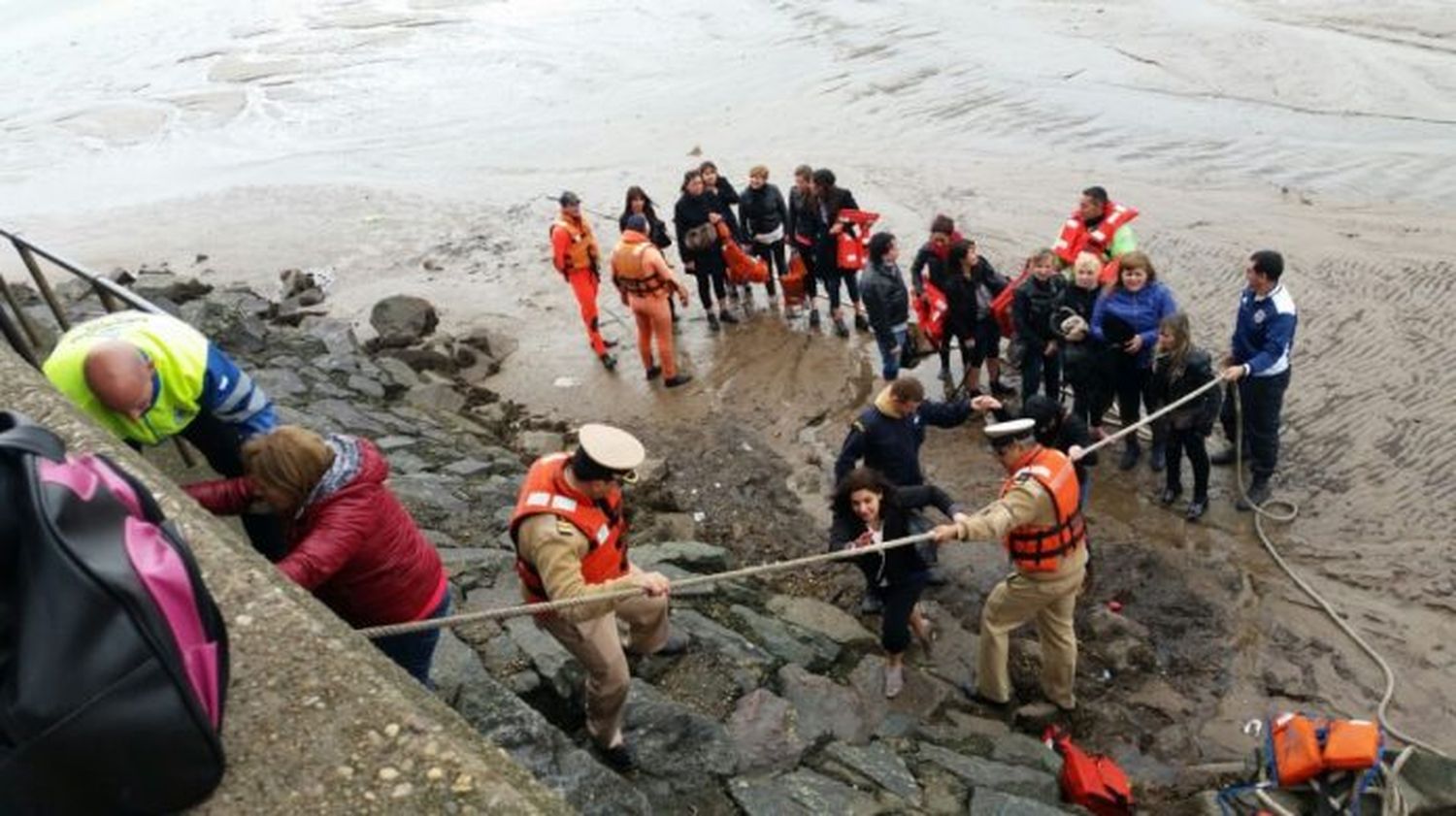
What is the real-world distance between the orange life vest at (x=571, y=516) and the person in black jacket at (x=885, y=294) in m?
4.84

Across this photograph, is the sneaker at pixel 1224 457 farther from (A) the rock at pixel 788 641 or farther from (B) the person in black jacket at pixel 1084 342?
(A) the rock at pixel 788 641

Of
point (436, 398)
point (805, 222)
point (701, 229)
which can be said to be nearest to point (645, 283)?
point (701, 229)

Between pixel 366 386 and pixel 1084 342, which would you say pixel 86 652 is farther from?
pixel 366 386

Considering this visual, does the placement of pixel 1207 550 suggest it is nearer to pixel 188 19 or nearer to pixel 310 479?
pixel 310 479

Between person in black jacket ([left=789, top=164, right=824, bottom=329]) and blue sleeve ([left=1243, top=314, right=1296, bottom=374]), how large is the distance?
4538 millimetres

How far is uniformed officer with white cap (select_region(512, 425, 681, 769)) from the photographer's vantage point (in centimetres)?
436

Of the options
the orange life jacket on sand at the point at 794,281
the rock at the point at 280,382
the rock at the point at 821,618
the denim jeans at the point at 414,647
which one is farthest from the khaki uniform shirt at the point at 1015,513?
the rock at the point at 280,382

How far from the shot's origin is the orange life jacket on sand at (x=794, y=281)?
36.2 feet

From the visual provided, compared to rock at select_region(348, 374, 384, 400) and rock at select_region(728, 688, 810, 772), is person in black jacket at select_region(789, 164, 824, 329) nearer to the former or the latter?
rock at select_region(348, 374, 384, 400)

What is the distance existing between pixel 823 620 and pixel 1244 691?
255cm

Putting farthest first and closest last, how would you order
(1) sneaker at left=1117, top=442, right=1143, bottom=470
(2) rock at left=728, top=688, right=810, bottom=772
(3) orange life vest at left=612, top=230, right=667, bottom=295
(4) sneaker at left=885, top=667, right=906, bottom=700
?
(3) orange life vest at left=612, top=230, right=667, bottom=295 < (1) sneaker at left=1117, top=442, right=1143, bottom=470 < (4) sneaker at left=885, top=667, right=906, bottom=700 < (2) rock at left=728, top=688, right=810, bottom=772

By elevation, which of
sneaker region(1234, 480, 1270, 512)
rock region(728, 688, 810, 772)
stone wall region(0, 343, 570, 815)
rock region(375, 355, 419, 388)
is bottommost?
sneaker region(1234, 480, 1270, 512)

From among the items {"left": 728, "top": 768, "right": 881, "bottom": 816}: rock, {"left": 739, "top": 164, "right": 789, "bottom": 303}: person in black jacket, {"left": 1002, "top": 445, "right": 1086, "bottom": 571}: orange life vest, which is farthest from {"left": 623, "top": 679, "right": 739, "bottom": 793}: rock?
{"left": 739, "top": 164, "right": 789, "bottom": 303}: person in black jacket

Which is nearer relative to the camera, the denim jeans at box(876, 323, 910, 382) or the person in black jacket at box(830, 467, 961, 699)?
the person in black jacket at box(830, 467, 961, 699)
